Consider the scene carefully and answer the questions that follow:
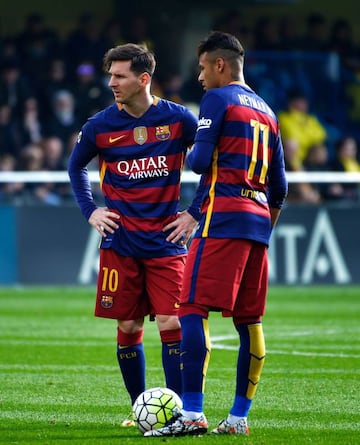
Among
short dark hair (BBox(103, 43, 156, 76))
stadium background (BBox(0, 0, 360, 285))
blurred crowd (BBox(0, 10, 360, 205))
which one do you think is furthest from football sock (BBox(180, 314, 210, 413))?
blurred crowd (BBox(0, 10, 360, 205))

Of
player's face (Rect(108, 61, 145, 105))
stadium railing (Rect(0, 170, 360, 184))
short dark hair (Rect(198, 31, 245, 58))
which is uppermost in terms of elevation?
short dark hair (Rect(198, 31, 245, 58))

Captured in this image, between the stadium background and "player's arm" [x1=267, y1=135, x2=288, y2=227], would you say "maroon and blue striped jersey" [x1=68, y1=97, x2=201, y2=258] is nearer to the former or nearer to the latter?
"player's arm" [x1=267, y1=135, x2=288, y2=227]

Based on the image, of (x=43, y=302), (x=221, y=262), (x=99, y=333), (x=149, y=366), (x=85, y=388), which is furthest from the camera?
(x=43, y=302)

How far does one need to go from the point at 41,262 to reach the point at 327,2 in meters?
11.8

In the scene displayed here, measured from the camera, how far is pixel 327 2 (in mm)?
25609

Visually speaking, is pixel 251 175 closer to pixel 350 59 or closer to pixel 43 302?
pixel 43 302

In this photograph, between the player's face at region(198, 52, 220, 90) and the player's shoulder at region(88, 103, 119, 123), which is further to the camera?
the player's shoulder at region(88, 103, 119, 123)

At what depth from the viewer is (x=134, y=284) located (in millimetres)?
6949

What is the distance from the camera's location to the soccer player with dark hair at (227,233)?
627 cm

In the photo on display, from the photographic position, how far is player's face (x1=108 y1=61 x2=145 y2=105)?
689 centimetres

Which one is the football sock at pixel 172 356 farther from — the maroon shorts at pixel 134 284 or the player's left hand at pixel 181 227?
the player's left hand at pixel 181 227

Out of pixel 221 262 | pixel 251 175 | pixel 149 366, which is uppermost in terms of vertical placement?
pixel 251 175

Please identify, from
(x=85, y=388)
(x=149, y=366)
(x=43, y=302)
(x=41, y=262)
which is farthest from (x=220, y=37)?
(x=41, y=262)

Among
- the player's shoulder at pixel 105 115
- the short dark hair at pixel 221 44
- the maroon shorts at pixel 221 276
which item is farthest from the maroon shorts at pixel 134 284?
the short dark hair at pixel 221 44
